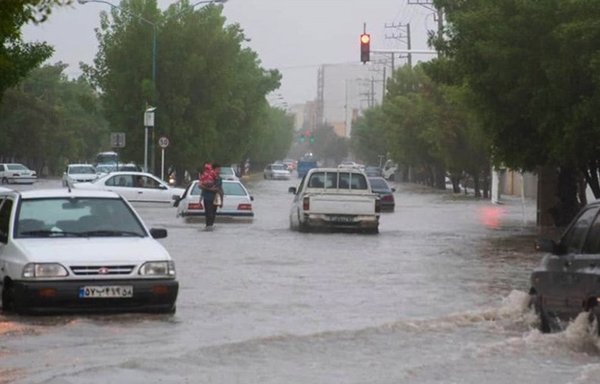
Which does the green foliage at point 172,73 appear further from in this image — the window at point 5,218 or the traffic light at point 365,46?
the window at point 5,218

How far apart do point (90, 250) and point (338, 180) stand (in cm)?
2204

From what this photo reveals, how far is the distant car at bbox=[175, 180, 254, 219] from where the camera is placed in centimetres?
4021

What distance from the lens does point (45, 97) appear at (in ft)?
390

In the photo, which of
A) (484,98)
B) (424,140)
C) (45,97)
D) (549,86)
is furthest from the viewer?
(45,97)

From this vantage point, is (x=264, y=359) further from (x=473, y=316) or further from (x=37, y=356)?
(x=473, y=316)

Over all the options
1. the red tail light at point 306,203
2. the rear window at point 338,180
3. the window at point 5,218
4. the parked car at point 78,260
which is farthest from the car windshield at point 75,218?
the rear window at point 338,180

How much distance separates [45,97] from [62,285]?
106471mm

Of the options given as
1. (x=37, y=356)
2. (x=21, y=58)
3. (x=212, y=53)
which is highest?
(x=212, y=53)

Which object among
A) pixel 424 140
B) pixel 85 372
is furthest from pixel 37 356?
pixel 424 140

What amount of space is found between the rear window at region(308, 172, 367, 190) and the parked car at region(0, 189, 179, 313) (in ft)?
67.5

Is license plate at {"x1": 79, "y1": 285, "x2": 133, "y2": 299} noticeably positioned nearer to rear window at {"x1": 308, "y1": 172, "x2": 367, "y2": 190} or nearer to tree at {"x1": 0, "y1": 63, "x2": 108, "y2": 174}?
rear window at {"x1": 308, "y1": 172, "x2": 367, "y2": 190}

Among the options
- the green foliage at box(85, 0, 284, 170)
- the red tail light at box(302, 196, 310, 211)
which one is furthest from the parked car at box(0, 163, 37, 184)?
the red tail light at box(302, 196, 310, 211)

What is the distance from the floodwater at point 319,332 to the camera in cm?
1139

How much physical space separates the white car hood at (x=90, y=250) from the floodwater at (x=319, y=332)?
682 millimetres
